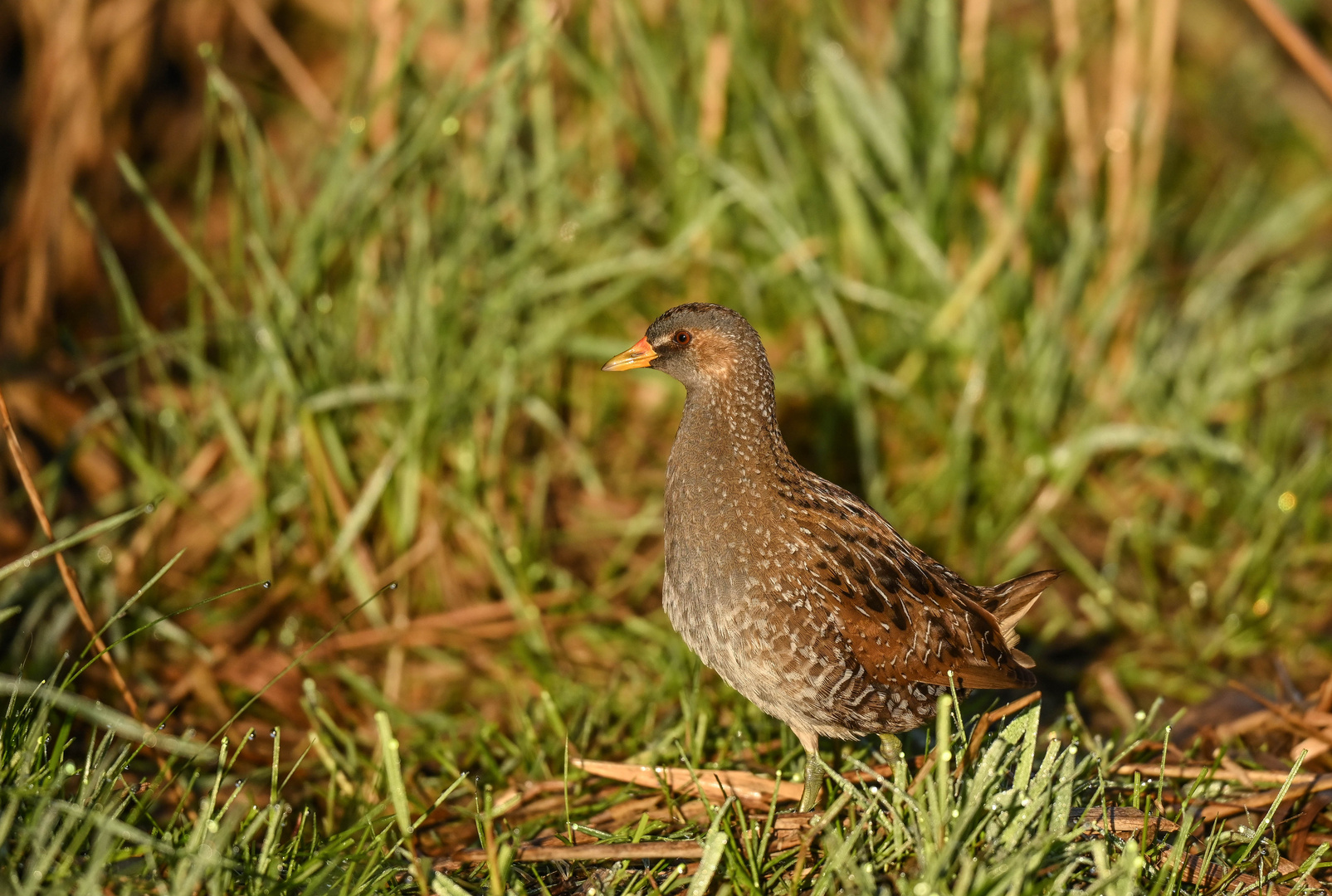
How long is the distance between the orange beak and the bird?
62 mm

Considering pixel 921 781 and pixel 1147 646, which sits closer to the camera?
pixel 921 781

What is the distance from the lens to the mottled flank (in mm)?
3338

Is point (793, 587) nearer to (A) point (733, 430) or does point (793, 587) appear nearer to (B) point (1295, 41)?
(A) point (733, 430)

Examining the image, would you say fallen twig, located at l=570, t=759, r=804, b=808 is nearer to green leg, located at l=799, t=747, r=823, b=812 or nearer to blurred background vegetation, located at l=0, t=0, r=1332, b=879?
green leg, located at l=799, t=747, r=823, b=812

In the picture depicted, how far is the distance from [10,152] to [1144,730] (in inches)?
240

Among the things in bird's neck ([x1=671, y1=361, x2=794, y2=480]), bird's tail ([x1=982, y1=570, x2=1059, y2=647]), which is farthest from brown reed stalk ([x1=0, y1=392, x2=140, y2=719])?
bird's tail ([x1=982, y1=570, x2=1059, y2=647])

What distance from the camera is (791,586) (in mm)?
3371

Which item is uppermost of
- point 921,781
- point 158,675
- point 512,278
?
point 512,278

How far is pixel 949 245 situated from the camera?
5.58 metres

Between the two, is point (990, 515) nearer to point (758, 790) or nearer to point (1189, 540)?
point (1189, 540)

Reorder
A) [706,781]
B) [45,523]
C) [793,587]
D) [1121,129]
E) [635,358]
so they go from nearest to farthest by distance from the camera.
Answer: [45,523], [793,587], [706,781], [635,358], [1121,129]

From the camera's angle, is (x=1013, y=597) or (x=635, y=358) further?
(x=635, y=358)

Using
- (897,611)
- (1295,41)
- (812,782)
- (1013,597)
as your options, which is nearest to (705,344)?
(897,611)

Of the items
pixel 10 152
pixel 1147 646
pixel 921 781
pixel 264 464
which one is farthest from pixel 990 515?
pixel 10 152
